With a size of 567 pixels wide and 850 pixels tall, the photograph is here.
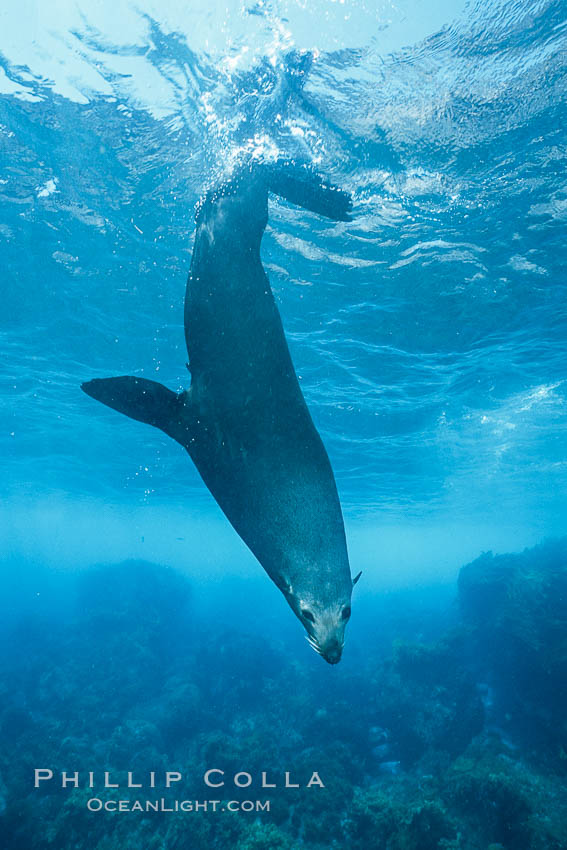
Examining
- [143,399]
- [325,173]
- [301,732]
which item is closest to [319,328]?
[325,173]

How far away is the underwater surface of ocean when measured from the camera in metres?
5.77

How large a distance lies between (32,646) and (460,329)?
90.6 ft

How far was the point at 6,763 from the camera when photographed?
1073 cm

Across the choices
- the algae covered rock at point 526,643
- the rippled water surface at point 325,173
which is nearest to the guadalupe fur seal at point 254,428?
the rippled water surface at point 325,173

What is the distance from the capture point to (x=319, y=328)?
12078mm

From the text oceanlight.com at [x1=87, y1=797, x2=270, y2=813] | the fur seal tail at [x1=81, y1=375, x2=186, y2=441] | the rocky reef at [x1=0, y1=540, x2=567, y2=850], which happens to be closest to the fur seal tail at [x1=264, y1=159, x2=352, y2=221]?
the fur seal tail at [x1=81, y1=375, x2=186, y2=441]

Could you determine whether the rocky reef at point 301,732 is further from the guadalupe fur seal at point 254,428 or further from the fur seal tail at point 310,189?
the fur seal tail at point 310,189

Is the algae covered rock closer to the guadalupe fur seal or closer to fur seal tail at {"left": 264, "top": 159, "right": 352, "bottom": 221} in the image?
the guadalupe fur seal

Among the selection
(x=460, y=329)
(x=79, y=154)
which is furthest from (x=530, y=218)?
(x=79, y=154)

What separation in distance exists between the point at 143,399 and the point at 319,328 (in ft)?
34.1

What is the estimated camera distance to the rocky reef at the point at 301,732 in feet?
25.7

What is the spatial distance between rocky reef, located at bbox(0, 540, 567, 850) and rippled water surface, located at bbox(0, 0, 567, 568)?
1017cm

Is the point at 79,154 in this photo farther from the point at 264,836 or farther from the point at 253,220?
the point at 264,836

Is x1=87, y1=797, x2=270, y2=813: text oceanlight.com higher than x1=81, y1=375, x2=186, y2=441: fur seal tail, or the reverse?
x1=81, y1=375, x2=186, y2=441: fur seal tail
